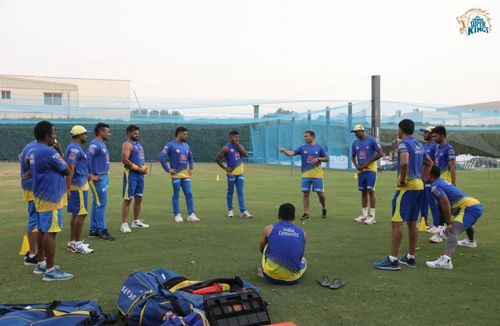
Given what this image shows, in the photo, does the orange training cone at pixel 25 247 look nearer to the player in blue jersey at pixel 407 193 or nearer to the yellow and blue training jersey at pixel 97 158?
the yellow and blue training jersey at pixel 97 158

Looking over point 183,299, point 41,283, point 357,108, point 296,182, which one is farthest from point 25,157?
point 357,108

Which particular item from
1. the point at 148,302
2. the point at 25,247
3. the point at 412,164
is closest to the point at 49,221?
the point at 25,247

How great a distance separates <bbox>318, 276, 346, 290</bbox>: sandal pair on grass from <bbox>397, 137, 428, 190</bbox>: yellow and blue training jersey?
1690 mm

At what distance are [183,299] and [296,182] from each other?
53.6 ft

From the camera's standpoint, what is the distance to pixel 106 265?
7.14 meters

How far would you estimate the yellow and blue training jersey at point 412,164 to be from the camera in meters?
6.93

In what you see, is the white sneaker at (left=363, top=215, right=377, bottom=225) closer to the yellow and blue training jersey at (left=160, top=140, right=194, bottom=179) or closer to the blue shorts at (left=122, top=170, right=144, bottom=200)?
the yellow and blue training jersey at (left=160, top=140, right=194, bottom=179)

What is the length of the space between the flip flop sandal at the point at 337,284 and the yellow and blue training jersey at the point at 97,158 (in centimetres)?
474

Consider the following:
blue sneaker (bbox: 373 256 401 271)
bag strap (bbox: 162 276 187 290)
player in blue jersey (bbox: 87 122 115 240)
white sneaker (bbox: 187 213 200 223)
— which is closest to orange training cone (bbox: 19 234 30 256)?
player in blue jersey (bbox: 87 122 115 240)

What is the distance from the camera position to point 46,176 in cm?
645

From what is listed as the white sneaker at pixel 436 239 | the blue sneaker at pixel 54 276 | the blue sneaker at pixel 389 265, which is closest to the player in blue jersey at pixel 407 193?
Answer: the blue sneaker at pixel 389 265

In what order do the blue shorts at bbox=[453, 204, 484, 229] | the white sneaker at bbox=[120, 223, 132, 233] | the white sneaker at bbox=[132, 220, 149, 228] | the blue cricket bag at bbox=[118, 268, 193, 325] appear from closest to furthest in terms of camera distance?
1. the blue cricket bag at bbox=[118, 268, 193, 325]
2. the blue shorts at bbox=[453, 204, 484, 229]
3. the white sneaker at bbox=[120, 223, 132, 233]
4. the white sneaker at bbox=[132, 220, 149, 228]

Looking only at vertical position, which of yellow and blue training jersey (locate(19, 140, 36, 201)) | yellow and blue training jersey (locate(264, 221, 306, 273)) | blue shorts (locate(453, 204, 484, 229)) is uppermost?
yellow and blue training jersey (locate(19, 140, 36, 201))

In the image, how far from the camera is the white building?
28172mm
